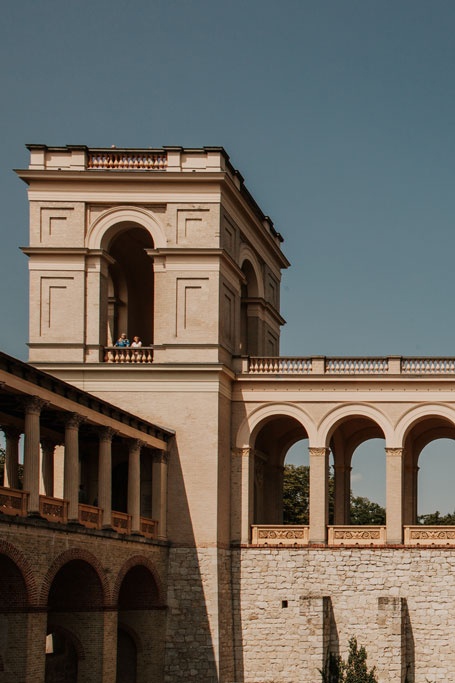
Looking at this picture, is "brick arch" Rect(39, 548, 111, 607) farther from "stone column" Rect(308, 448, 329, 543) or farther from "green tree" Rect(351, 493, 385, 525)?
"green tree" Rect(351, 493, 385, 525)

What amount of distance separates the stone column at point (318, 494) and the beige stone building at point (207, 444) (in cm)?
8

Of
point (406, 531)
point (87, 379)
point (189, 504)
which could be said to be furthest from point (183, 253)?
point (406, 531)

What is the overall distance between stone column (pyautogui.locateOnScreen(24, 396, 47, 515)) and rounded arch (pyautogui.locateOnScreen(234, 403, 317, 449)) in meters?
16.1

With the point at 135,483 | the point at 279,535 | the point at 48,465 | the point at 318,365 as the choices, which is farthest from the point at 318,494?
the point at 48,465

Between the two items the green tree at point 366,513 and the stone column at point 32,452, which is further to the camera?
the green tree at point 366,513

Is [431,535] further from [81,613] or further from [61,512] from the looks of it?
[61,512]

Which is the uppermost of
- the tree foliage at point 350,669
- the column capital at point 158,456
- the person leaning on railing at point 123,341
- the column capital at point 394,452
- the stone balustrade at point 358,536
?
the person leaning on railing at point 123,341

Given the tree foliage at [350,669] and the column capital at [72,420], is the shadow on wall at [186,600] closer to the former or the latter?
the tree foliage at [350,669]

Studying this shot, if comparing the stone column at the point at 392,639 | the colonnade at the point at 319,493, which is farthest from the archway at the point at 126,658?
the stone column at the point at 392,639

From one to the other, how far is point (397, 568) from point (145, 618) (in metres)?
9.70

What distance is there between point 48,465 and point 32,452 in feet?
41.6

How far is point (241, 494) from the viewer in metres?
54.4

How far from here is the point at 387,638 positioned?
51.2 m

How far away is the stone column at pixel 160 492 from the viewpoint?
51438 mm
